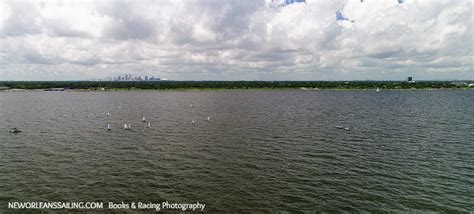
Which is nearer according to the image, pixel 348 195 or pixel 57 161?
pixel 348 195

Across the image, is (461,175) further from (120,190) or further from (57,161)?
(57,161)

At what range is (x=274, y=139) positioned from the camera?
5931 centimetres

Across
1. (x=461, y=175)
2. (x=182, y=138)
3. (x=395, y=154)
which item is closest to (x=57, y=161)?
(x=182, y=138)

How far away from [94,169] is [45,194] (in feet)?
26.8

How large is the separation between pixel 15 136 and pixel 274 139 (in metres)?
55.0

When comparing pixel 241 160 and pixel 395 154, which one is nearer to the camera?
pixel 241 160

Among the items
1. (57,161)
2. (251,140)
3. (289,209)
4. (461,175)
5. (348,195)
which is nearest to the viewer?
(289,209)

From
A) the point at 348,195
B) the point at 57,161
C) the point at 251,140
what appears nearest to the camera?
the point at 348,195

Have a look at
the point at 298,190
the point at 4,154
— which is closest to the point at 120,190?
the point at 298,190

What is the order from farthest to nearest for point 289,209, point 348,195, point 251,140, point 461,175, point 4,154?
point 251,140, point 4,154, point 461,175, point 348,195, point 289,209

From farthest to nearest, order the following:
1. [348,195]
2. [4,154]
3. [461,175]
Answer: [4,154], [461,175], [348,195]

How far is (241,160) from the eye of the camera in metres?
44.2

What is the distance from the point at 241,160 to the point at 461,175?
29.4 metres

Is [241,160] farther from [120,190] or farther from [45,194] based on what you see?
[45,194]
